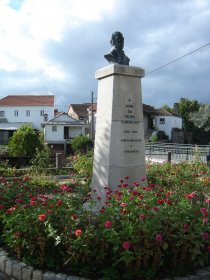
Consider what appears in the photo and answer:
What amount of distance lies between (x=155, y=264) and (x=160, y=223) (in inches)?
Answer: 17.5

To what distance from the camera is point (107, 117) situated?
698cm

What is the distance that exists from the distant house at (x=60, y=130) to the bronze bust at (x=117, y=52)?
44.8m

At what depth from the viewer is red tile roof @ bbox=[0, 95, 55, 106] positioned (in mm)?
67188

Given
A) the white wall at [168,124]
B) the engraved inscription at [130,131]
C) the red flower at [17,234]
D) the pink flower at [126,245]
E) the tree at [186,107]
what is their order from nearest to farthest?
the pink flower at [126,245] → the red flower at [17,234] → the engraved inscription at [130,131] → the white wall at [168,124] → the tree at [186,107]

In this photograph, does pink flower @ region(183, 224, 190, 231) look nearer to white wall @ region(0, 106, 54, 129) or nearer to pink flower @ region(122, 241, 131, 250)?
pink flower @ region(122, 241, 131, 250)

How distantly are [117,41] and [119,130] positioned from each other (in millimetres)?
1881

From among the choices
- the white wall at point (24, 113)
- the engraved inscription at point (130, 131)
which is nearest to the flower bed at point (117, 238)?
the engraved inscription at point (130, 131)

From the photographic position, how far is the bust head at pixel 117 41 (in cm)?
748

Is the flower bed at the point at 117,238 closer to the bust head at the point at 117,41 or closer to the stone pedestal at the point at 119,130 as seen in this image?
the stone pedestal at the point at 119,130

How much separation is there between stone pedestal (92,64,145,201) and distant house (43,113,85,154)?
45.1m

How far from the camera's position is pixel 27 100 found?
225 ft

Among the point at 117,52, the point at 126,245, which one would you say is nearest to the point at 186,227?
the point at 126,245

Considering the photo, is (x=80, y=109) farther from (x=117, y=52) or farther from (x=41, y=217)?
(x=41, y=217)

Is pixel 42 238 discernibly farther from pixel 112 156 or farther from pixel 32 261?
pixel 112 156
